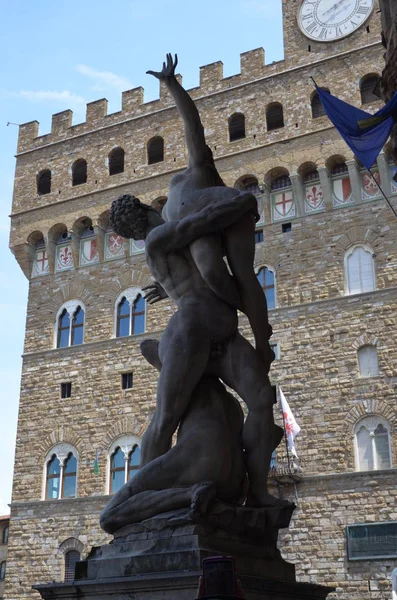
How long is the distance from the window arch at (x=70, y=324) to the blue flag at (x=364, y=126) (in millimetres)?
14223

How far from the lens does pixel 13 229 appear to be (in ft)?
82.7

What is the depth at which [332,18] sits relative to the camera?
22.2 metres

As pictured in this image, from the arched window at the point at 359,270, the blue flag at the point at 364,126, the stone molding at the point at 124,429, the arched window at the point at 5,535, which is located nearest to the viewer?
the blue flag at the point at 364,126

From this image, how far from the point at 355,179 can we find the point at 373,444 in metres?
6.55

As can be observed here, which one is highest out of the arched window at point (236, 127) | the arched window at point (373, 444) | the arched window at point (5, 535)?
the arched window at point (236, 127)

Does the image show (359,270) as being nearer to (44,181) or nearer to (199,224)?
(44,181)

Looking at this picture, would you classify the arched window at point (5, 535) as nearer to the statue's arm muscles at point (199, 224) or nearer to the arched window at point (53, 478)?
the arched window at point (53, 478)

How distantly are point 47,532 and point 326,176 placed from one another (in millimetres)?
11500

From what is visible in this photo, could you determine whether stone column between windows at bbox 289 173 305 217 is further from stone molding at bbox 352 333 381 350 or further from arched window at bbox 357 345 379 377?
arched window at bbox 357 345 379 377

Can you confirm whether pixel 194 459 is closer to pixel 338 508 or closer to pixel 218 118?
pixel 338 508

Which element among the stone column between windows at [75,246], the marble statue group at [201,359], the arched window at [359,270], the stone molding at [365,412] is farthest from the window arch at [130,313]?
the marble statue group at [201,359]

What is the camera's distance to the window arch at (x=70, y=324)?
919 inches

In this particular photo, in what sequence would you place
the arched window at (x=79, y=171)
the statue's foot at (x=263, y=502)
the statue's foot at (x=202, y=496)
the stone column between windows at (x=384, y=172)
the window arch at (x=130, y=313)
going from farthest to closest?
the arched window at (x=79, y=171) < the window arch at (x=130, y=313) < the stone column between windows at (x=384, y=172) < the statue's foot at (x=263, y=502) < the statue's foot at (x=202, y=496)

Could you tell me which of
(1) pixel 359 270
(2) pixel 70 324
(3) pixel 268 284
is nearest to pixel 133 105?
(2) pixel 70 324
